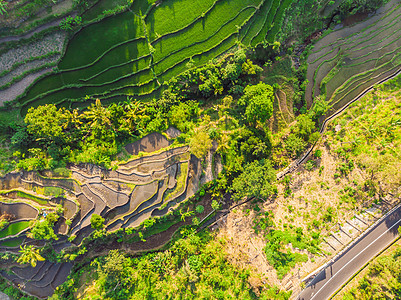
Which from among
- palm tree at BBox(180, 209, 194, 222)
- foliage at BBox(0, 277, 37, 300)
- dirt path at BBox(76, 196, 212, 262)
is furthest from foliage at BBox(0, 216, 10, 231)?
palm tree at BBox(180, 209, 194, 222)

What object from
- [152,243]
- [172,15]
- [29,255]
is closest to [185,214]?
[152,243]

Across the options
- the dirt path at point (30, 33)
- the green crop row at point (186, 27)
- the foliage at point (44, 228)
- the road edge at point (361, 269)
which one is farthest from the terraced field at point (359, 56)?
the foliage at point (44, 228)

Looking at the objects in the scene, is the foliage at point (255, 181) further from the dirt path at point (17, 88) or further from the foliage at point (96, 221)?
the dirt path at point (17, 88)

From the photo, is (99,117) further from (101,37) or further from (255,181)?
(255,181)

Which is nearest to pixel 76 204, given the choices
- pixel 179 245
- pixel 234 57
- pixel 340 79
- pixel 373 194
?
pixel 179 245

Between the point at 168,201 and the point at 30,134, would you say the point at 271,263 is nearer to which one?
Result: the point at 168,201

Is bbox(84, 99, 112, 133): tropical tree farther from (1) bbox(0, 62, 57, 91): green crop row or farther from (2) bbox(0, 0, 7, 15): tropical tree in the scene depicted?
(2) bbox(0, 0, 7, 15): tropical tree
